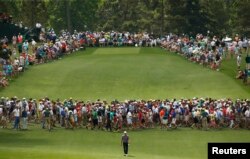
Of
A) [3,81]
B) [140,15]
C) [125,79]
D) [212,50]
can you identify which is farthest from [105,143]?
[140,15]

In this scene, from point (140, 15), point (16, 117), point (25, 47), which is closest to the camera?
point (16, 117)

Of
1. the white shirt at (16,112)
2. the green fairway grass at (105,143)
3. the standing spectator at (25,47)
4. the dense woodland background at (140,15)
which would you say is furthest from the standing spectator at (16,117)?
the dense woodland background at (140,15)

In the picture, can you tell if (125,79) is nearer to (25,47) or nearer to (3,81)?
(3,81)

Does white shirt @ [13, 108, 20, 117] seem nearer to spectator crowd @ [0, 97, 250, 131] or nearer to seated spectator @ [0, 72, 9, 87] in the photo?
spectator crowd @ [0, 97, 250, 131]

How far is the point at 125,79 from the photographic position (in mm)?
72000

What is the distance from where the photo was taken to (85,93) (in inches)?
2643

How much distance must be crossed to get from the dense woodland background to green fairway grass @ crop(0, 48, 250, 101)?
34787 millimetres

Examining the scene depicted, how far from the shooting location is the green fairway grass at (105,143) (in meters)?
48.0

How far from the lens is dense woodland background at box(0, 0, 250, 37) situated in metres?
118

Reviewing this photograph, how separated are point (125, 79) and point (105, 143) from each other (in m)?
19.3

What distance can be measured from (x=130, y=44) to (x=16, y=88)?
986 inches

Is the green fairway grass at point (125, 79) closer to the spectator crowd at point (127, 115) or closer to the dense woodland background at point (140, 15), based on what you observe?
the spectator crowd at point (127, 115)

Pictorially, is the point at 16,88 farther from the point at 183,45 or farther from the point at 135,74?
the point at 183,45

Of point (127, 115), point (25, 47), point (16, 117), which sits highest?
point (25, 47)
